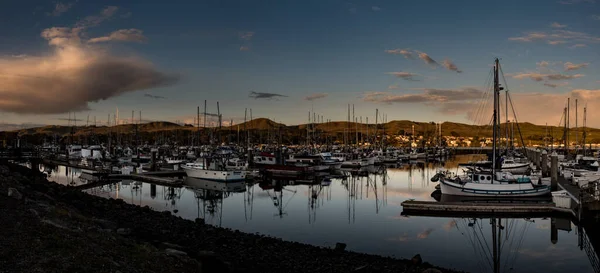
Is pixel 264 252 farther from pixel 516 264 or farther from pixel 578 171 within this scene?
pixel 578 171

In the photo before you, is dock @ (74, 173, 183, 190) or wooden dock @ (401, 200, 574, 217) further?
dock @ (74, 173, 183, 190)

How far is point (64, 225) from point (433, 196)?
3896 cm

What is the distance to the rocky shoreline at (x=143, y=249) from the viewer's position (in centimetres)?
1198

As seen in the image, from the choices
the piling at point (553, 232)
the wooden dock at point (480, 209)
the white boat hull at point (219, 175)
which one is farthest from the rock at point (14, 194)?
the white boat hull at point (219, 175)

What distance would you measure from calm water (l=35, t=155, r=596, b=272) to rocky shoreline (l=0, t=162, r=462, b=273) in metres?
4.33

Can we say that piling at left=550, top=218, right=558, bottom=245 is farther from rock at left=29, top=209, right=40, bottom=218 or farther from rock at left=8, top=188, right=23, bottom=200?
rock at left=8, top=188, right=23, bottom=200

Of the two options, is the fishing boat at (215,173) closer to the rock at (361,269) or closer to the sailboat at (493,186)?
the sailboat at (493,186)

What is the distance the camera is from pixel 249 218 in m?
32.5

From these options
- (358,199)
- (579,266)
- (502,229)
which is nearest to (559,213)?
(502,229)

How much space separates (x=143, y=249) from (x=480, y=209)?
89.7ft

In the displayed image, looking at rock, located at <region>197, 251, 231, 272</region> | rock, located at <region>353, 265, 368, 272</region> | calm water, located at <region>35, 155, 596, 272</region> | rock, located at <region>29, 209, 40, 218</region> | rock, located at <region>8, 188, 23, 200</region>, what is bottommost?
calm water, located at <region>35, 155, 596, 272</region>

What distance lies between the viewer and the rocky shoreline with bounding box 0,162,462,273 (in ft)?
39.3

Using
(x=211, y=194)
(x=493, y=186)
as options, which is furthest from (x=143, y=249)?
(x=493, y=186)

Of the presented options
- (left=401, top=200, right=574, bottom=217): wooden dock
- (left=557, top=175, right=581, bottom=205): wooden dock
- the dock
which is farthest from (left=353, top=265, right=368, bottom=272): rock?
the dock
